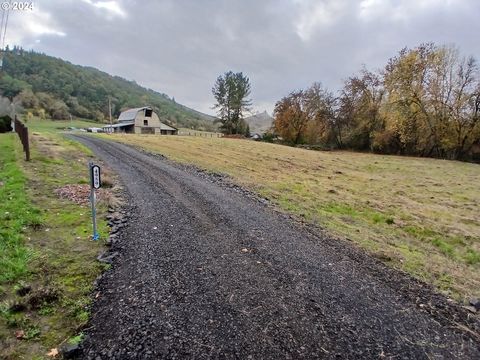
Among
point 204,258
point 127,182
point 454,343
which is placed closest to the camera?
point 454,343

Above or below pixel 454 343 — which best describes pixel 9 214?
above

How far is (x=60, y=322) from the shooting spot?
122 inches

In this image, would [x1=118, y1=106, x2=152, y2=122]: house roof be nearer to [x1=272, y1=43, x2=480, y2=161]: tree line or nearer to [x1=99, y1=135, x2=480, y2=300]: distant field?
[x1=272, y1=43, x2=480, y2=161]: tree line

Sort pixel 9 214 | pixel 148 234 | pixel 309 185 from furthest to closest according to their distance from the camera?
1. pixel 309 185
2. pixel 9 214
3. pixel 148 234

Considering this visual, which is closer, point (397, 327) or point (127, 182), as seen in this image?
point (397, 327)

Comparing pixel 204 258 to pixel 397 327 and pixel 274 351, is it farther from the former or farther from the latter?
pixel 397 327

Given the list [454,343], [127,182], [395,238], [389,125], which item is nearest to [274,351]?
[454,343]

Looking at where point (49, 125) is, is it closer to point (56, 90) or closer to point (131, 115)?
point (131, 115)

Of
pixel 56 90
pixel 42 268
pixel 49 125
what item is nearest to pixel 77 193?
pixel 42 268

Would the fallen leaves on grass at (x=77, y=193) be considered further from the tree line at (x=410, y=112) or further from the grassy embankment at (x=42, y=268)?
the tree line at (x=410, y=112)

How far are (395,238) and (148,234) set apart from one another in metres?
5.58

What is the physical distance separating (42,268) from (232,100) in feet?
177

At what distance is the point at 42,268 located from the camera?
160 inches

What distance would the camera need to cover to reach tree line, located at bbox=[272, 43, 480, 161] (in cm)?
3100
